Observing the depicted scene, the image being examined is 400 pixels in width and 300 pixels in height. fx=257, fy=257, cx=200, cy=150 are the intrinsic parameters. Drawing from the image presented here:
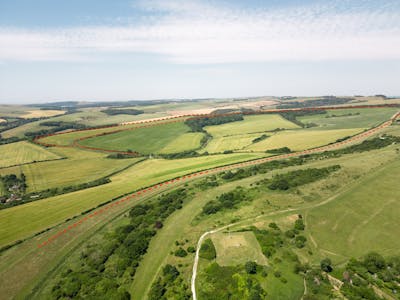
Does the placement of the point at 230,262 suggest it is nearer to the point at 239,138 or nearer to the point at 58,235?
the point at 58,235

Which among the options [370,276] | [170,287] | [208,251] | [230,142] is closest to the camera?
[170,287]

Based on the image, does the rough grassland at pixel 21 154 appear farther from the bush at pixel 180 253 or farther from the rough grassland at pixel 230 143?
the bush at pixel 180 253

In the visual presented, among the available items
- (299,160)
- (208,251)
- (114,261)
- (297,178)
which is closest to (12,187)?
(114,261)

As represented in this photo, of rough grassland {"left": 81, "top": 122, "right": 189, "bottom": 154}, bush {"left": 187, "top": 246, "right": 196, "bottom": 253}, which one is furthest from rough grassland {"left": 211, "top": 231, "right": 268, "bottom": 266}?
rough grassland {"left": 81, "top": 122, "right": 189, "bottom": 154}

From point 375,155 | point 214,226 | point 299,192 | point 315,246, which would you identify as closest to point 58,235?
point 214,226

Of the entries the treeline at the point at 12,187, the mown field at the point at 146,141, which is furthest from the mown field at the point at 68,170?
the mown field at the point at 146,141

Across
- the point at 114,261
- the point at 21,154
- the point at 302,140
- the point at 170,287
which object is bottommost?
the point at 21,154

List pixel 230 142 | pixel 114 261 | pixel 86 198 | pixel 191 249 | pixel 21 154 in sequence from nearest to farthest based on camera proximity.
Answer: pixel 191 249 < pixel 114 261 < pixel 86 198 < pixel 21 154 < pixel 230 142

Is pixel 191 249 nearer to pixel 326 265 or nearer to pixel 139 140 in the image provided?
pixel 326 265
